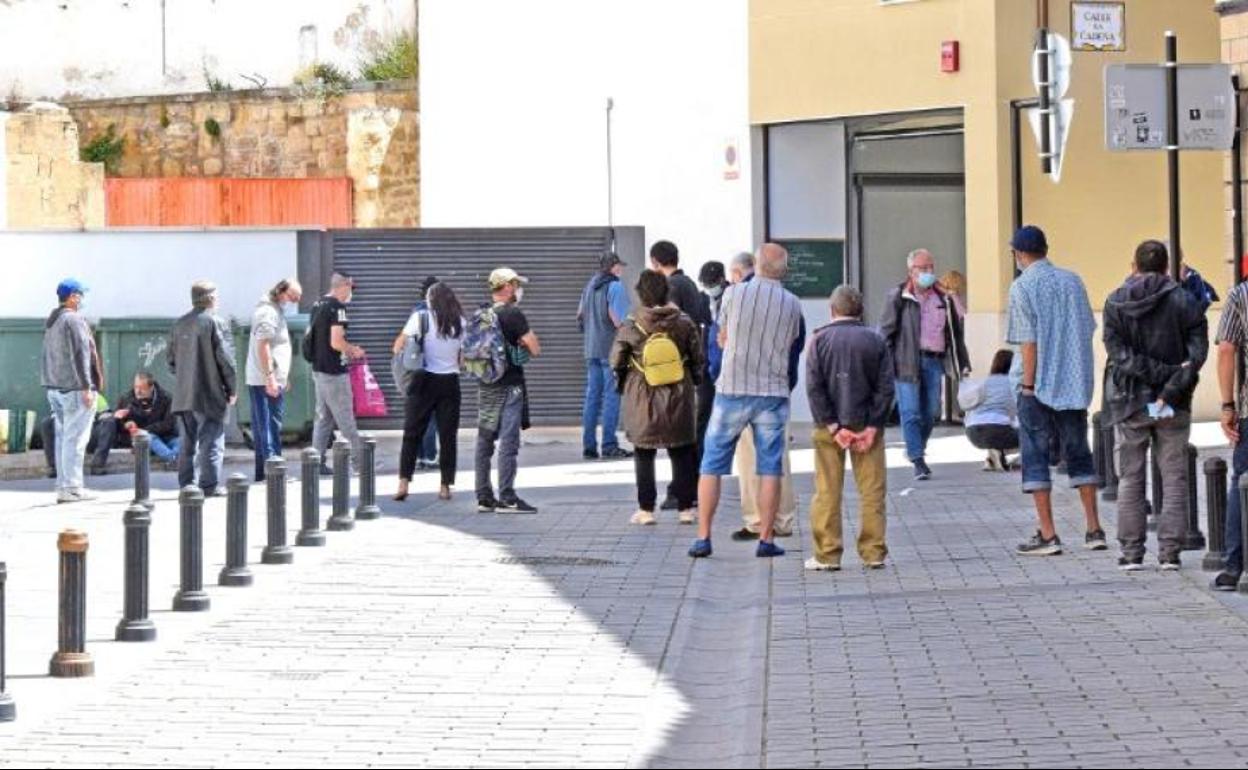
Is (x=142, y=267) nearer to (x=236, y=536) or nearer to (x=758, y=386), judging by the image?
(x=758, y=386)

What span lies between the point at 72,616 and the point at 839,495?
515cm

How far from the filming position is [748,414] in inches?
631

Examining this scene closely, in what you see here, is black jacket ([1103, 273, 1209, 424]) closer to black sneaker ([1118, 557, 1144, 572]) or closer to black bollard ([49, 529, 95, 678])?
black sneaker ([1118, 557, 1144, 572])

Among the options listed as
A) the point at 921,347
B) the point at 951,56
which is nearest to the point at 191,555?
the point at 921,347

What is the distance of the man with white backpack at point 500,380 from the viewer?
62.9 feet

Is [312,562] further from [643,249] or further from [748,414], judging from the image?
[643,249]

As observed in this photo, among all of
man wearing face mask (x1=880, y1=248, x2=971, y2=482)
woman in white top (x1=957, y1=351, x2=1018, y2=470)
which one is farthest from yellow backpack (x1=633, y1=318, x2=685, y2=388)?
woman in white top (x1=957, y1=351, x2=1018, y2=470)

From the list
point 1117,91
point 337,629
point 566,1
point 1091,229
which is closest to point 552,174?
point 566,1

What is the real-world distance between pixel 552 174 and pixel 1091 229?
304 inches

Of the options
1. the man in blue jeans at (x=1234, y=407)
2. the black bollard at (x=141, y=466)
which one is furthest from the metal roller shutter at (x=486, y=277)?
the man in blue jeans at (x=1234, y=407)

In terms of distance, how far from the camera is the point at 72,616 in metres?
11.4

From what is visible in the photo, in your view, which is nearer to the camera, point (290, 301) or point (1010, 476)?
point (1010, 476)

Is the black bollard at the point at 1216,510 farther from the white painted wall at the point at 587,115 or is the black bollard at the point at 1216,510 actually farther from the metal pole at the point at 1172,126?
the white painted wall at the point at 587,115

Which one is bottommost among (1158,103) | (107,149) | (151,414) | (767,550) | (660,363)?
(767,550)
